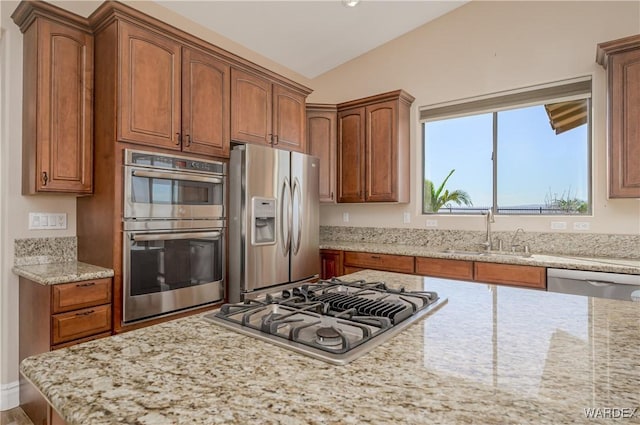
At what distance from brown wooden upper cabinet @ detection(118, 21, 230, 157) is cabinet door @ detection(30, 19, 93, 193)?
0.36 metres

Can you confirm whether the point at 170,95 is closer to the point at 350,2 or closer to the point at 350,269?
the point at 350,2

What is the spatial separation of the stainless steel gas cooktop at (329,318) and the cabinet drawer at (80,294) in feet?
4.53

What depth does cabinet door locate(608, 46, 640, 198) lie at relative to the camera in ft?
8.36

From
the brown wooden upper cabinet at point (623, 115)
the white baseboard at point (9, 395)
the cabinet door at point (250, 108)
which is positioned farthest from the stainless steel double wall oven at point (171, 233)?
the brown wooden upper cabinet at point (623, 115)

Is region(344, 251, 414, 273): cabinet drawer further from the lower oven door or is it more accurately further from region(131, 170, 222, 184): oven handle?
region(131, 170, 222, 184): oven handle

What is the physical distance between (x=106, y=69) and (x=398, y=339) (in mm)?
2470

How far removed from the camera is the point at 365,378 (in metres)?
0.69

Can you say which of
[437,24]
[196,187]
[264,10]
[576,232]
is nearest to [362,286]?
[196,187]

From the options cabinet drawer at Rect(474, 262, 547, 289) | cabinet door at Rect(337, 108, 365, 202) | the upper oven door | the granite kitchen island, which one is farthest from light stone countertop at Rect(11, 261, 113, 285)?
cabinet drawer at Rect(474, 262, 547, 289)

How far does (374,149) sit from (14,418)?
142 inches

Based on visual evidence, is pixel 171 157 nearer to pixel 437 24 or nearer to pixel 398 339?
pixel 398 339

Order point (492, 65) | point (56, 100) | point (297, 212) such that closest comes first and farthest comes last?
point (56, 100) → point (297, 212) → point (492, 65)

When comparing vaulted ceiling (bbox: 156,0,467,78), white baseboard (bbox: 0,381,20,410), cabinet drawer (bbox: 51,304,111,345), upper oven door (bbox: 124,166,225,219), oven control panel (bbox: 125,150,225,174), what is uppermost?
vaulted ceiling (bbox: 156,0,467,78)

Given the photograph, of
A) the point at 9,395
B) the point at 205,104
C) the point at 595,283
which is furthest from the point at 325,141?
the point at 9,395
